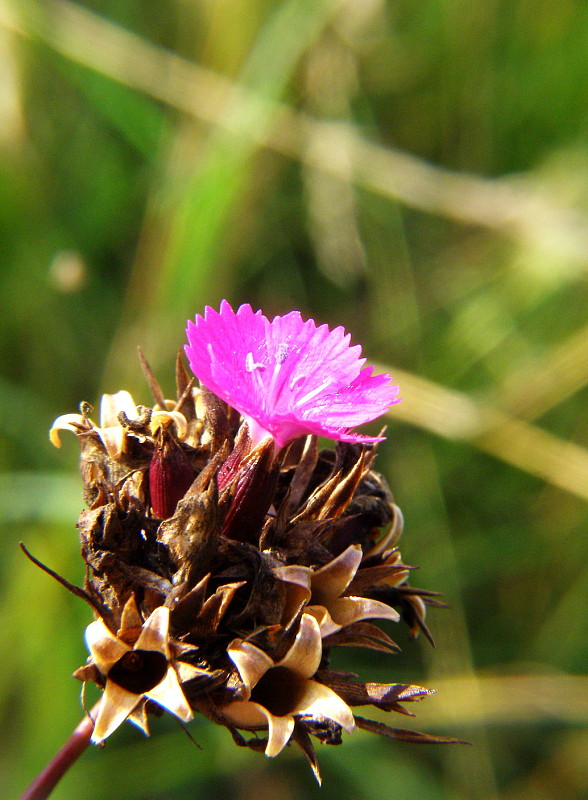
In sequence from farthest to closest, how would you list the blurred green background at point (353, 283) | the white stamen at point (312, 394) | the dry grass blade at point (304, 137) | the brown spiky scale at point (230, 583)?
1. the dry grass blade at point (304, 137)
2. the blurred green background at point (353, 283)
3. the white stamen at point (312, 394)
4. the brown spiky scale at point (230, 583)

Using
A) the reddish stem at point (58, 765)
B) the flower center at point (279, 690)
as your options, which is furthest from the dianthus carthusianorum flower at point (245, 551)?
the reddish stem at point (58, 765)

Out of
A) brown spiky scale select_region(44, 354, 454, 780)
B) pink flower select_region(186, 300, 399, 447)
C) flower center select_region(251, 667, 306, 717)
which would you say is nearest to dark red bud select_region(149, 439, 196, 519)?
brown spiky scale select_region(44, 354, 454, 780)

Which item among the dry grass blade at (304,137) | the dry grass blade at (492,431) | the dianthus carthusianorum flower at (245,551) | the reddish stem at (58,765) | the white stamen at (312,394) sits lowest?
the reddish stem at (58,765)

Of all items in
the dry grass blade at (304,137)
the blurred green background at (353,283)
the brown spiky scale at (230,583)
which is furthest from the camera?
the dry grass blade at (304,137)

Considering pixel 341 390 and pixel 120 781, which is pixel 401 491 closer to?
pixel 120 781

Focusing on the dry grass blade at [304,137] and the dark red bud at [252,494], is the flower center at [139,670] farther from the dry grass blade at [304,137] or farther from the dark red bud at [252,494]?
the dry grass blade at [304,137]

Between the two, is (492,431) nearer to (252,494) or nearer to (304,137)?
(304,137)
